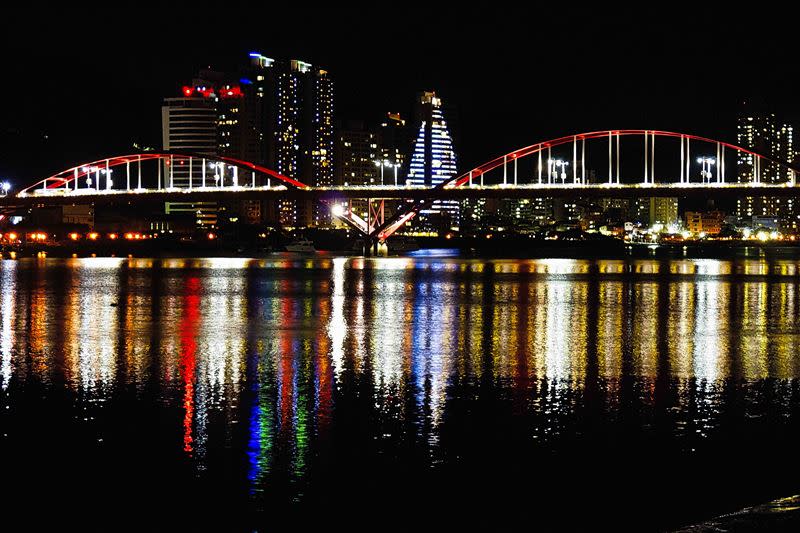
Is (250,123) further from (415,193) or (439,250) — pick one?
(415,193)

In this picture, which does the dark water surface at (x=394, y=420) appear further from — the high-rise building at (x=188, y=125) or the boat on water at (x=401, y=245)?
the high-rise building at (x=188, y=125)

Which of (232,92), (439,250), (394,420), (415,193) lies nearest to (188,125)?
(232,92)

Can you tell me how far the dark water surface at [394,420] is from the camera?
401 inches

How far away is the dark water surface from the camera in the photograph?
10188 mm

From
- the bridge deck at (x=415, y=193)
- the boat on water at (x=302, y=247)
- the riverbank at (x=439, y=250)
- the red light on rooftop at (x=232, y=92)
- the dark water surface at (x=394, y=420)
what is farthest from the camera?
the red light on rooftop at (x=232, y=92)

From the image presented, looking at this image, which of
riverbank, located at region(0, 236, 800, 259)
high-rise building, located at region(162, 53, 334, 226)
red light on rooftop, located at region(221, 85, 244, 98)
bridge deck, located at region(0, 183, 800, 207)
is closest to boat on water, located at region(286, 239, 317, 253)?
riverbank, located at region(0, 236, 800, 259)

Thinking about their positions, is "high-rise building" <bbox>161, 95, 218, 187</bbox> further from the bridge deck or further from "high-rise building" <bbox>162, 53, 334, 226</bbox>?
the bridge deck

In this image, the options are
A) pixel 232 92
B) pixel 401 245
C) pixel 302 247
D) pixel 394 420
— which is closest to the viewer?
pixel 394 420

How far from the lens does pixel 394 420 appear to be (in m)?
13.7

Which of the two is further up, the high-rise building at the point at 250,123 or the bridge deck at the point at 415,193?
the high-rise building at the point at 250,123

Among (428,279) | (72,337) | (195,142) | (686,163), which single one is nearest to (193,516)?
(72,337)

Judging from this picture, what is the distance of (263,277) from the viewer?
5266 centimetres

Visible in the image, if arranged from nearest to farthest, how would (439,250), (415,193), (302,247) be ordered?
(415,193)
(302,247)
(439,250)

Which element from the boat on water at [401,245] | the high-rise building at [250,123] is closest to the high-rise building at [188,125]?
the high-rise building at [250,123]
